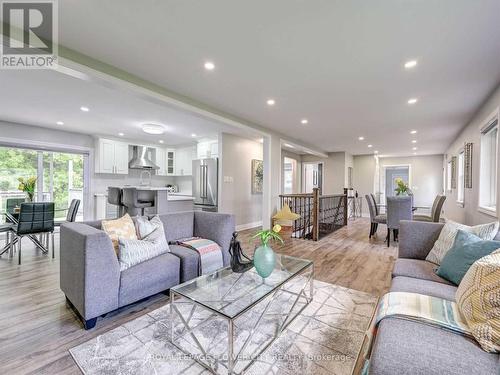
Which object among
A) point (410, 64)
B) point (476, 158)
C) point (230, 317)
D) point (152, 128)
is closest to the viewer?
point (230, 317)

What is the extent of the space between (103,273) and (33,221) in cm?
271

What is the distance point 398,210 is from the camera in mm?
4453

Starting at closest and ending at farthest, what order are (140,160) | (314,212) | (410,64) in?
(410,64) < (314,212) < (140,160)

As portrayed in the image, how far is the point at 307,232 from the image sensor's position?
580 centimetres

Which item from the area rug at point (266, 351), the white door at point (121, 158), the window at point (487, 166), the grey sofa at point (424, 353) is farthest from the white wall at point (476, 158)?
the white door at point (121, 158)

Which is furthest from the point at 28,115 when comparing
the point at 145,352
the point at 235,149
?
the point at 145,352

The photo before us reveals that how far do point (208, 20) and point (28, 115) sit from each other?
4.71 metres

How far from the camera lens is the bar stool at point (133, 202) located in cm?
448

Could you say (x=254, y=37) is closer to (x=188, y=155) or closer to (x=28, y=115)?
(x=28, y=115)

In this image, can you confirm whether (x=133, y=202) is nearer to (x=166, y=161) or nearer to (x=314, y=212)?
(x=166, y=161)

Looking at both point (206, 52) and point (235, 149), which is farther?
point (235, 149)

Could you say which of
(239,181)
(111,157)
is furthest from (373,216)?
(111,157)

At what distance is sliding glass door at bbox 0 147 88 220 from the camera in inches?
200

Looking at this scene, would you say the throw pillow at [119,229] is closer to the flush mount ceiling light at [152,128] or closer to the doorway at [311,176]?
the flush mount ceiling light at [152,128]
